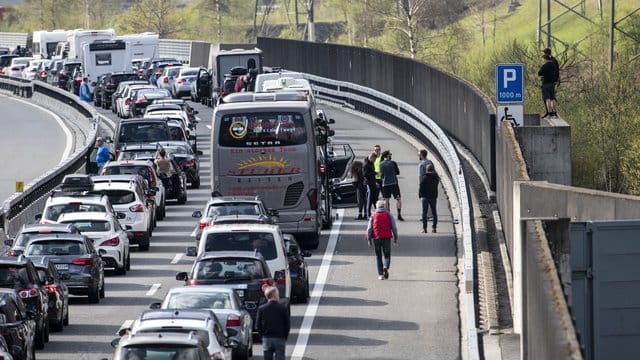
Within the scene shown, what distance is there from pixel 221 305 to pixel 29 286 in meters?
3.66

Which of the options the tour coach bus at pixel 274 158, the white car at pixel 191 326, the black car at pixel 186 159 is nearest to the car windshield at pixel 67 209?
the tour coach bus at pixel 274 158

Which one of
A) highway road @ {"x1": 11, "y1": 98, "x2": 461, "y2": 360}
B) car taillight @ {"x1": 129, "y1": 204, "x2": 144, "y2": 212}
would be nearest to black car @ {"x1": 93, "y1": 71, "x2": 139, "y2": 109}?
highway road @ {"x1": 11, "y1": 98, "x2": 461, "y2": 360}

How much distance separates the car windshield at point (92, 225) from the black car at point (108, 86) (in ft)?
144

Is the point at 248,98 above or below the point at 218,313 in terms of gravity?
above

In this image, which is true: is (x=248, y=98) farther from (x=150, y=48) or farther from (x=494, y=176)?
(x=150, y=48)

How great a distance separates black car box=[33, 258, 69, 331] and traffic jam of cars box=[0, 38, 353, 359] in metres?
0.02

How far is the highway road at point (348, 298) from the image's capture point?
25562 mm

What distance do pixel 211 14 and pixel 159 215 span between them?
113644mm

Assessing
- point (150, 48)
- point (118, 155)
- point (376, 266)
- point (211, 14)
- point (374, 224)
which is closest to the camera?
point (374, 224)

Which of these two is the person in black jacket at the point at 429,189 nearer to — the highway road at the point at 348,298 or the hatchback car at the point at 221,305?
the highway road at the point at 348,298

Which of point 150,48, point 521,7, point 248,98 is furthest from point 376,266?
point 521,7

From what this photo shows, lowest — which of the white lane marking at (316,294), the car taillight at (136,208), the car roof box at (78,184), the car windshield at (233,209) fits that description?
the white lane marking at (316,294)

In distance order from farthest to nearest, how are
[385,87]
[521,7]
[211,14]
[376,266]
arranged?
[211,14] → [521,7] → [385,87] → [376,266]

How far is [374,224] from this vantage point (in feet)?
A: 103
